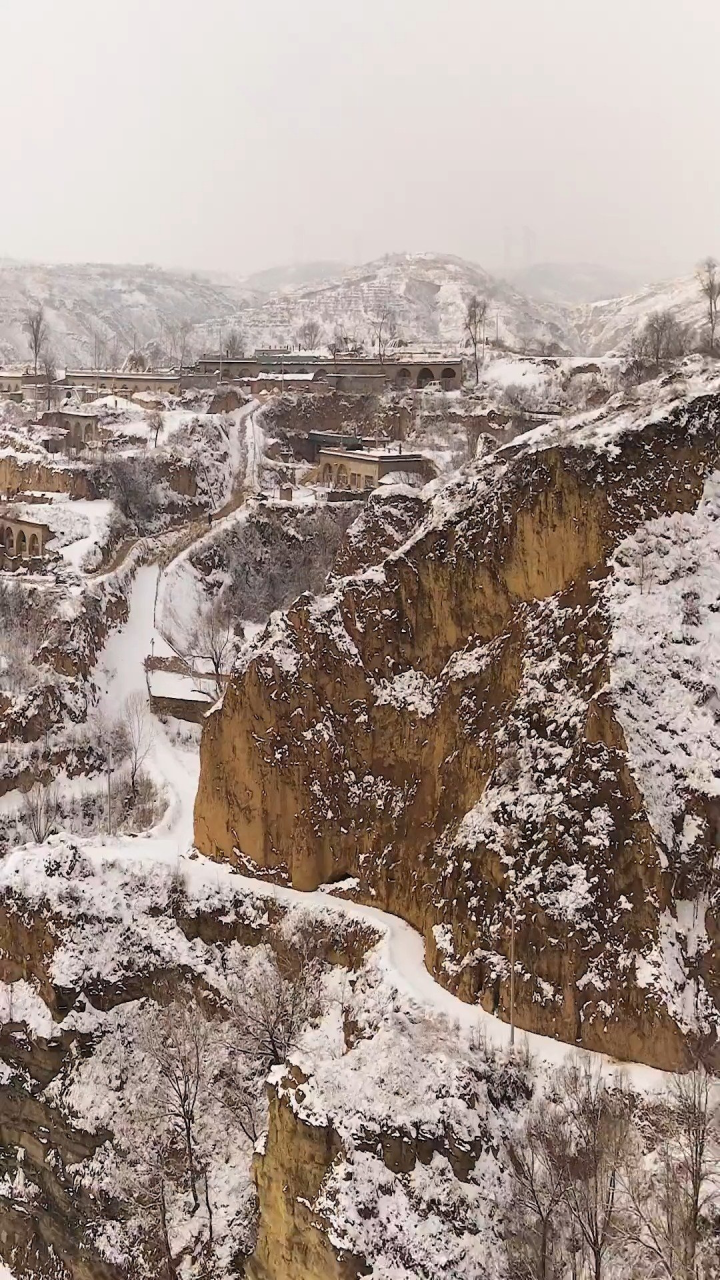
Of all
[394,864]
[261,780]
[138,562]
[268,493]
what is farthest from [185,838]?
[268,493]

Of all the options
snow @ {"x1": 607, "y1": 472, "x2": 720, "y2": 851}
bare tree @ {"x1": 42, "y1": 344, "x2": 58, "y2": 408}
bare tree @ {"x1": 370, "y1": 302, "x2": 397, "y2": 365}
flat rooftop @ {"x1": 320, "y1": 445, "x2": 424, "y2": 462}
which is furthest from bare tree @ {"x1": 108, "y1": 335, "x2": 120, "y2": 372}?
snow @ {"x1": 607, "y1": 472, "x2": 720, "y2": 851}

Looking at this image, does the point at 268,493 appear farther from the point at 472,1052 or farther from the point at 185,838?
the point at 472,1052

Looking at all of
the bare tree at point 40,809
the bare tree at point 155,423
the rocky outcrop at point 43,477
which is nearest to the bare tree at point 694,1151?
the bare tree at point 40,809

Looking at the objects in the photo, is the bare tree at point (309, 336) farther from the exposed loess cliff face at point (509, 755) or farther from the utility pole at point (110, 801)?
the exposed loess cliff face at point (509, 755)

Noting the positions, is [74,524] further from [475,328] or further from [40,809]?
[475,328]

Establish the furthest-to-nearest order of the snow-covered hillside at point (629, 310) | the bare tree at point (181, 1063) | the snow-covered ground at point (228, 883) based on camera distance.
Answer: the snow-covered hillside at point (629, 310)
the bare tree at point (181, 1063)
the snow-covered ground at point (228, 883)

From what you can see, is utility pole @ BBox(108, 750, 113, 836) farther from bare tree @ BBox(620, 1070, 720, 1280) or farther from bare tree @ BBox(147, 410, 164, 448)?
bare tree @ BBox(147, 410, 164, 448)
